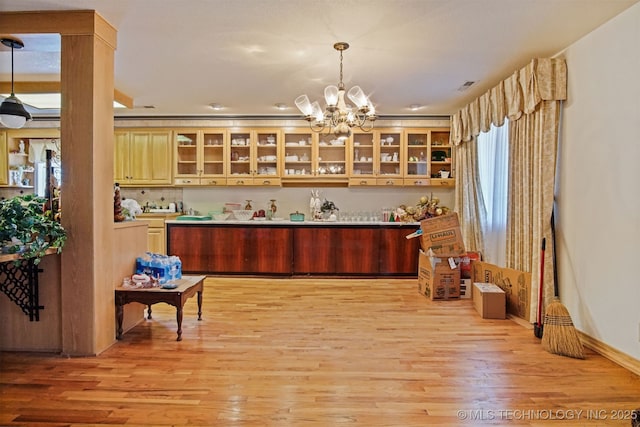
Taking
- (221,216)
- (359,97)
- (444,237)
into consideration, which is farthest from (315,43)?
(221,216)

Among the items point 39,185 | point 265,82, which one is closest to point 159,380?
point 265,82

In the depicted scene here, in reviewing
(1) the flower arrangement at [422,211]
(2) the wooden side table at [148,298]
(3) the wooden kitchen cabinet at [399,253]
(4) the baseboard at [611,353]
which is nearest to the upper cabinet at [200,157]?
(3) the wooden kitchen cabinet at [399,253]

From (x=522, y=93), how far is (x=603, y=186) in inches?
49.7

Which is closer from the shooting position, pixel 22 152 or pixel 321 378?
pixel 321 378

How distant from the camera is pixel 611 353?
2.79 m

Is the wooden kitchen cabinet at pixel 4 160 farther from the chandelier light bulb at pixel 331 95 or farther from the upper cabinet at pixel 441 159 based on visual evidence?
the upper cabinet at pixel 441 159

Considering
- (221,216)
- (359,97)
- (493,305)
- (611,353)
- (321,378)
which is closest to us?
(321,378)

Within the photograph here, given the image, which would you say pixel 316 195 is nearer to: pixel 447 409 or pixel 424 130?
pixel 424 130

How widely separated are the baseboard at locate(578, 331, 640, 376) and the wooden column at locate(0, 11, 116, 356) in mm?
3899

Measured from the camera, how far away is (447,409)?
6.87ft

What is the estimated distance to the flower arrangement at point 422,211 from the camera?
5762 millimetres

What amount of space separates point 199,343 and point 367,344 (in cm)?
140

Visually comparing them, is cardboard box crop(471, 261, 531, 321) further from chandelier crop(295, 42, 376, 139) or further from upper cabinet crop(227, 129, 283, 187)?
upper cabinet crop(227, 129, 283, 187)

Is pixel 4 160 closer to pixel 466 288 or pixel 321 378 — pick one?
pixel 321 378
